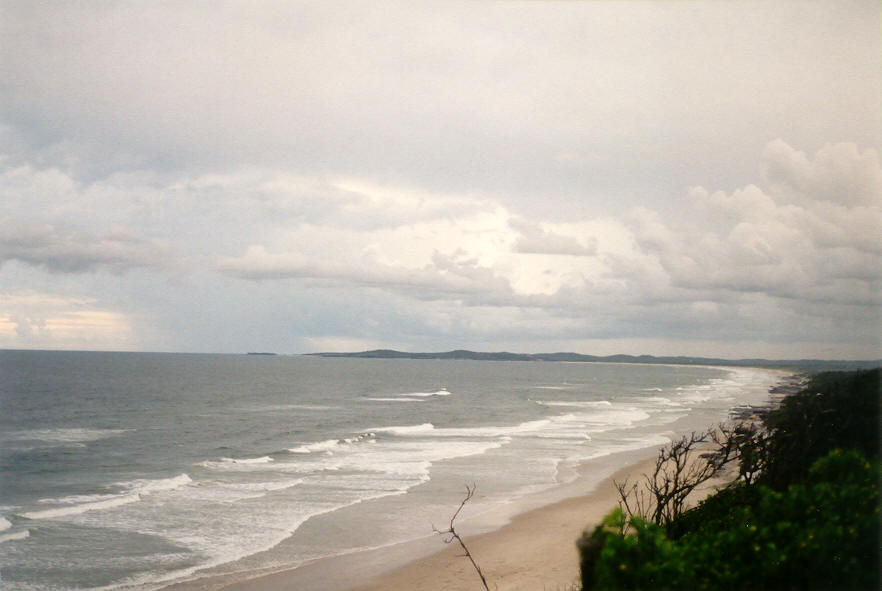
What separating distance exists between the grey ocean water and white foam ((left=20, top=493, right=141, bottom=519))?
0.26 ft

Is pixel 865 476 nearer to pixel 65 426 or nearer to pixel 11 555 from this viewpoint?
pixel 11 555

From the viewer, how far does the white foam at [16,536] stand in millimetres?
21125

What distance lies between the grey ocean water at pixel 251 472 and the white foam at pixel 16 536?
3.8 inches

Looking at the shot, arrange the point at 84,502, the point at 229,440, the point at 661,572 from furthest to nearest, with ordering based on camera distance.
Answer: the point at 229,440, the point at 84,502, the point at 661,572

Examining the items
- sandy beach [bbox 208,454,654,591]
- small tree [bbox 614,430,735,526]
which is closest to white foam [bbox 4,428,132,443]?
sandy beach [bbox 208,454,654,591]

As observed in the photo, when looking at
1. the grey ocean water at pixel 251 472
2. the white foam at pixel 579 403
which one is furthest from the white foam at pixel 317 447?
the white foam at pixel 579 403

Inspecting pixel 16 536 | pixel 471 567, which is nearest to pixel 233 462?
pixel 16 536

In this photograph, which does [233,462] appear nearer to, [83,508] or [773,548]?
[83,508]

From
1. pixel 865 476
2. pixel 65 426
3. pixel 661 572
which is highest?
pixel 865 476

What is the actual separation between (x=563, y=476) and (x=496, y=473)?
126 inches

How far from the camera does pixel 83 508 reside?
25.3 meters

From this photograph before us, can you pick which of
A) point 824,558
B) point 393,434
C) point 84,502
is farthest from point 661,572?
point 393,434

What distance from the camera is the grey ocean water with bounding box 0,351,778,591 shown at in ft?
64.9

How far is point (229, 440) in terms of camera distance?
4384 centimetres
